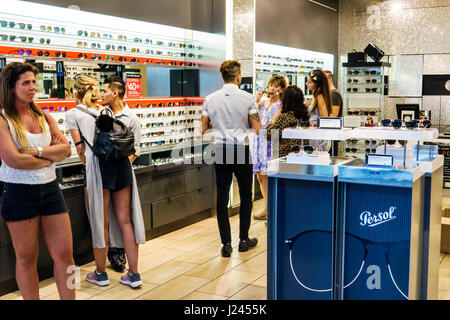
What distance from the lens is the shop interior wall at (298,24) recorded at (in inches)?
287

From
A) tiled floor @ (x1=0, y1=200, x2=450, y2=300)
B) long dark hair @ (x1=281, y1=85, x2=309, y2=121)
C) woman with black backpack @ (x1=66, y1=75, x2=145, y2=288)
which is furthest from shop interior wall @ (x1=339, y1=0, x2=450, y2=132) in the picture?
woman with black backpack @ (x1=66, y1=75, x2=145, y2=288)

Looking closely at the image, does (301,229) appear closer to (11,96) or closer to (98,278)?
(98,278)

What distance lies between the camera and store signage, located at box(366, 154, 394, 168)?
2982mm

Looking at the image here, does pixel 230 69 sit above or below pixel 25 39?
below

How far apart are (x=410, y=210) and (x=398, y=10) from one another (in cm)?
672

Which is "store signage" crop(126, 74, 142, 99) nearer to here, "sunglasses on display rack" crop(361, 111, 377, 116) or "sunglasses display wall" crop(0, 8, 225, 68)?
"sunglasses display wall" crop(0, 8, 225, 68)

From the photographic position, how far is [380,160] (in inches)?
119

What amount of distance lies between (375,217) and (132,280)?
189 cm

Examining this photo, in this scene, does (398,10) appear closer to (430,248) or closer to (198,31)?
(198,31)

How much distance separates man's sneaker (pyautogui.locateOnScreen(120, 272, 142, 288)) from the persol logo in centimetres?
175

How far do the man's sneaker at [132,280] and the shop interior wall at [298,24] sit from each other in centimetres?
410

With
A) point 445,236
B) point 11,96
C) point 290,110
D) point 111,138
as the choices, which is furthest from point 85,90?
point 445,236

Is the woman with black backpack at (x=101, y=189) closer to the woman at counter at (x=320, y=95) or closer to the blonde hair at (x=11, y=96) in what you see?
the blonde hair at (x=11, y=96)

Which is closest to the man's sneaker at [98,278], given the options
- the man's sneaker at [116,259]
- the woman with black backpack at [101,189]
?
the woman with black backpack at [101,189]
